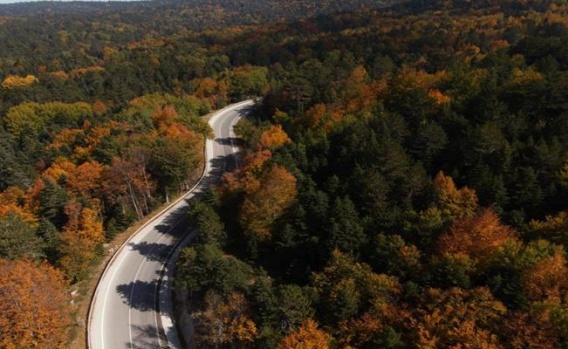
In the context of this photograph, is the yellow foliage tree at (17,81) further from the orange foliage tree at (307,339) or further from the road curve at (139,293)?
the orange foliage tree at (307,339)

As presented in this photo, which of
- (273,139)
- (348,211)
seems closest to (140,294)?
(348,211)

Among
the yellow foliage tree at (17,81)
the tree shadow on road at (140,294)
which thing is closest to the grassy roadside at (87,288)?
the tree shadow on road at (140,294)

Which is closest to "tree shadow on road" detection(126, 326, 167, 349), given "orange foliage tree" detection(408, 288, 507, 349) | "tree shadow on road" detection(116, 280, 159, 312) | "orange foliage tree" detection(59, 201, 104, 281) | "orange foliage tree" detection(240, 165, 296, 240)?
"tree shadow on road" detection(116, 280, 159, 312)

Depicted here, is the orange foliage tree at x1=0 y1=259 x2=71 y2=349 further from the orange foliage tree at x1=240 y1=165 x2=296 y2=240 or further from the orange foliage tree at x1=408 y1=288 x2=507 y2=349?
the orange foliage tree at x1=408 y1=288 x2=507 y2=349

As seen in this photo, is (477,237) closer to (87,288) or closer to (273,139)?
(273,139)

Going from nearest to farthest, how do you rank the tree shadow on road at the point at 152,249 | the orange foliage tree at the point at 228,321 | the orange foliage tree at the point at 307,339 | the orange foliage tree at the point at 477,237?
the orange foliage tree at the point at 307,339
the orange foliage tree at the point at 228,321
the orange foliage tree at the point at 477,237
the tree shadow on road at the point at 152,249

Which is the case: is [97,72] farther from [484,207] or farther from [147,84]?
[484,207]
